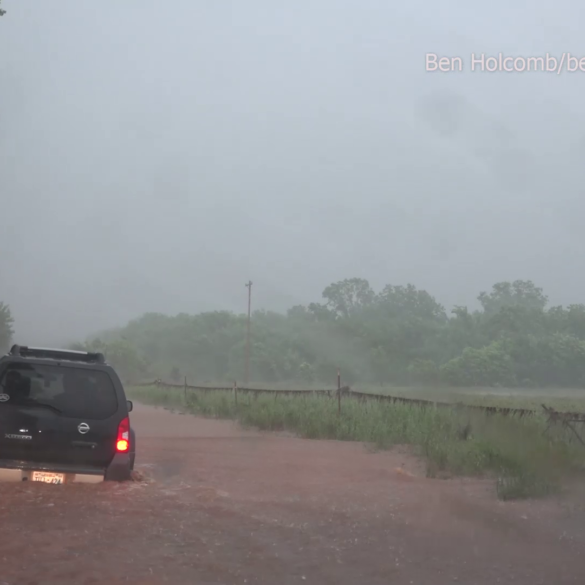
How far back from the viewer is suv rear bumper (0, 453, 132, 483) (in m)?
7.89

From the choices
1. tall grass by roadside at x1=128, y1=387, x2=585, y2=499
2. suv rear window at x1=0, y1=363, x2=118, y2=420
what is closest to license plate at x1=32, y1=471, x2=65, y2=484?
suv rear window at x1=0, y1=363, x2=118, y2=420

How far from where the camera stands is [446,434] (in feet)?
52.4

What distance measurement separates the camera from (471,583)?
6078 millimetres

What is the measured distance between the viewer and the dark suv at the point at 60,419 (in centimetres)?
801

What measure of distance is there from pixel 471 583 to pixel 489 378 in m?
49.3

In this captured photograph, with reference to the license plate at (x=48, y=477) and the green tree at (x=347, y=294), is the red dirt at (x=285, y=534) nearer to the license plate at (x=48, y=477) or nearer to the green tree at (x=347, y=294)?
the license plate at (x=48, y=477)

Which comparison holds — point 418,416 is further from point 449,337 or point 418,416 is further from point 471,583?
point 449,337

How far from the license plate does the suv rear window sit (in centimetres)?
62

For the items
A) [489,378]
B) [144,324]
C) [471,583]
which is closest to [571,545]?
[471,583]

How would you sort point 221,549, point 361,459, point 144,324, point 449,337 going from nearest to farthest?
point 221,549
point 361,459
point 449,337
point 144,324

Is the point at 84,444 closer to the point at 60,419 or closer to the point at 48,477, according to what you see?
the point at 60,419

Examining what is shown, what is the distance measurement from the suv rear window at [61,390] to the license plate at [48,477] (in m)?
0.62

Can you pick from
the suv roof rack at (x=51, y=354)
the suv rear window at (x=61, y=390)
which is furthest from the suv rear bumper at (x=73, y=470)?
the suv roof rack at (x=51, y=354)

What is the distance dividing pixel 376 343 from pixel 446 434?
55.9 meters
